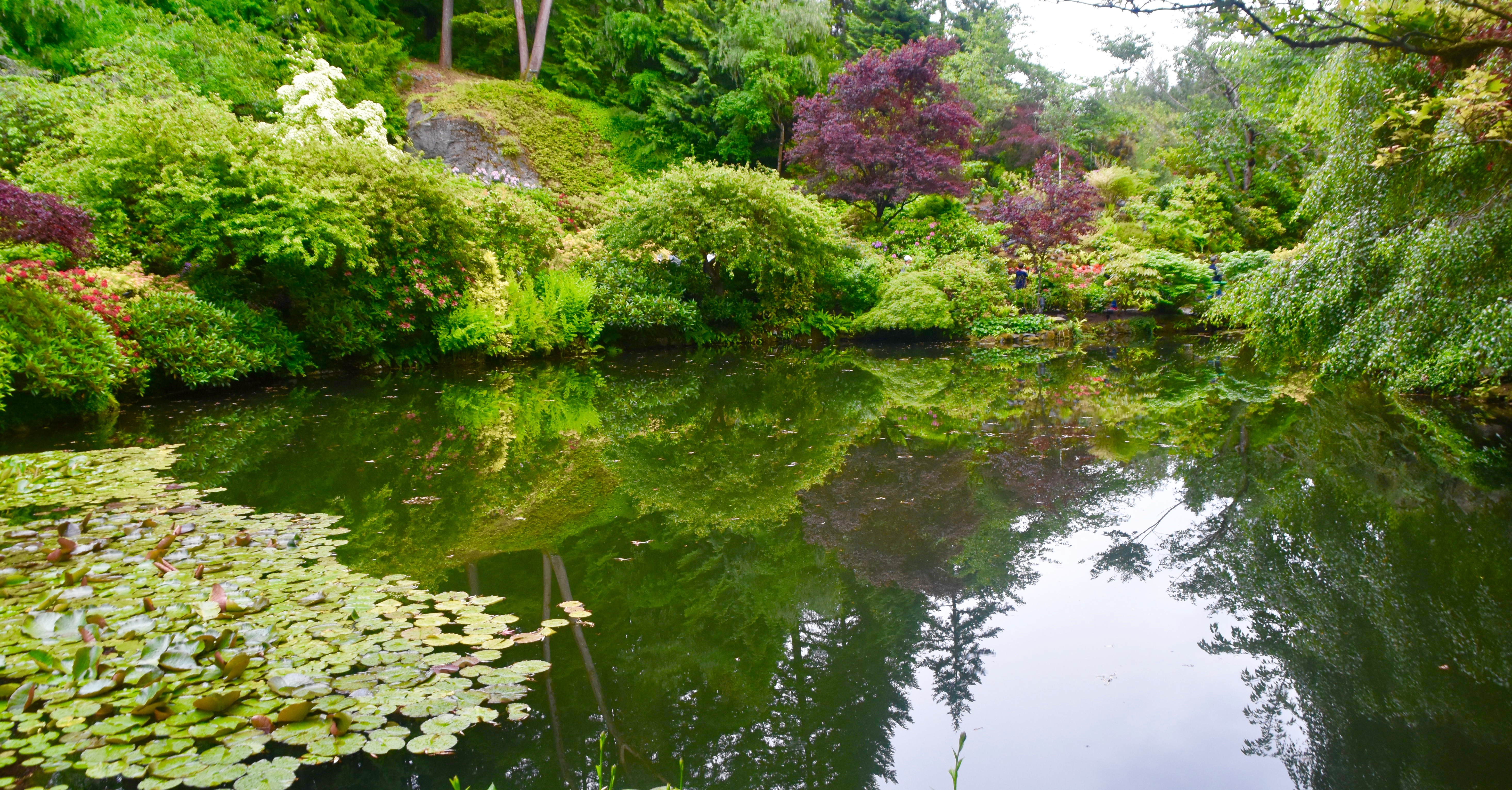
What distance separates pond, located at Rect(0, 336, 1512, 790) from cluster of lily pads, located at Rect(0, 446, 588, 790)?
0.11 meters

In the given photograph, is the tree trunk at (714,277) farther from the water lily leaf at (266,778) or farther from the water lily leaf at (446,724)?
the water lily leaf at (266,778)

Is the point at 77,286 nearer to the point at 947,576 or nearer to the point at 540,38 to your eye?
the point at 947,576

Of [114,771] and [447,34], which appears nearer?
[114,771]

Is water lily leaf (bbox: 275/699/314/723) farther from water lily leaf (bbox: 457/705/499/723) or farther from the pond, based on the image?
water lily leaf (bbox: 457/705/499/723)

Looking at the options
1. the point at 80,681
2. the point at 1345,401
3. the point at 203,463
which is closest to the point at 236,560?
the point at 80,681

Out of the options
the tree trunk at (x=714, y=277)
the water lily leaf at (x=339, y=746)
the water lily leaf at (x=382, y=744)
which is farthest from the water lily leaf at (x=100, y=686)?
the tree trunk at (x=714, y=277)

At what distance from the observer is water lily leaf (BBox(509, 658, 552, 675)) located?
233 cm

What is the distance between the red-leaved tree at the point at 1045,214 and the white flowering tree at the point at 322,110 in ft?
34.7

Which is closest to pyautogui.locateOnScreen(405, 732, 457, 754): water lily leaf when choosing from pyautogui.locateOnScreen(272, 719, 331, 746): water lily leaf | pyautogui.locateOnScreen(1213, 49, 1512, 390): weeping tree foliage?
pyautogui.locateOnScreen(272, 719, 331, 746): water lily leaf

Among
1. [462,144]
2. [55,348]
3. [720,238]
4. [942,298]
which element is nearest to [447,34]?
[462,144]

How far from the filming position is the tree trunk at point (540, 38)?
19.7 metres

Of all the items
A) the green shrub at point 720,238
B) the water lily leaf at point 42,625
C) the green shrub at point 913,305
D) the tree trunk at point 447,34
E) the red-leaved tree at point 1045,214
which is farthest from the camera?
the tree trunk at point 447,34

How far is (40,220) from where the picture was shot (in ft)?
18.4

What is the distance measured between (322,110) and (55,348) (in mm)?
8195
